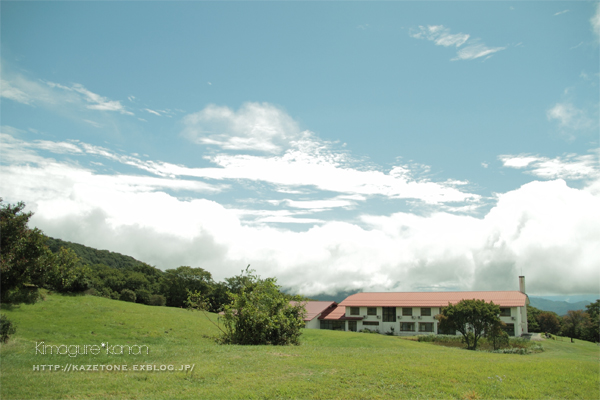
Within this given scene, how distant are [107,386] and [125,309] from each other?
24.0 meters

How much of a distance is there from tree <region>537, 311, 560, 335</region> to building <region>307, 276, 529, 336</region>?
75.4 feet

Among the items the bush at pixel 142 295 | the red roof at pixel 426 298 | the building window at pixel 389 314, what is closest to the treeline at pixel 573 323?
the red roof at pixel 426 298

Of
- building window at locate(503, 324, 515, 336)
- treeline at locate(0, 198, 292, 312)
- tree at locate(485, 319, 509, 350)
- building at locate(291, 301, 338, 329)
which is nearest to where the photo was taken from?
treeline at locate(0, 198, 292, 312)

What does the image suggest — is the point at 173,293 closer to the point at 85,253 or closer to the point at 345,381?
the point at 85,253

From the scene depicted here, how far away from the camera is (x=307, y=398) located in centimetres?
869

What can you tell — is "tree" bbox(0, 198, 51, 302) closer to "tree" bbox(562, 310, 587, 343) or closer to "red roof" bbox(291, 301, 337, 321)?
"red roof" bbox(291, 301, 337, 321)

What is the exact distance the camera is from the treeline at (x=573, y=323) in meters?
60.1

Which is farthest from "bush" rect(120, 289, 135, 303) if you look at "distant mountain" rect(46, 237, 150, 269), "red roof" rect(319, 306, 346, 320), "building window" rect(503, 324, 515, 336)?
"building window" rect(503, 324, 515, 336)

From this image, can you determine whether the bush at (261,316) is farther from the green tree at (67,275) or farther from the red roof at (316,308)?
the red roof at (316,308)

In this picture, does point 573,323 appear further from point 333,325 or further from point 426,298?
point 333,325

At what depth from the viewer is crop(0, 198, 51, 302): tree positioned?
20.9 meters

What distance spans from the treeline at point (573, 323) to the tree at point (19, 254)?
2771 inches

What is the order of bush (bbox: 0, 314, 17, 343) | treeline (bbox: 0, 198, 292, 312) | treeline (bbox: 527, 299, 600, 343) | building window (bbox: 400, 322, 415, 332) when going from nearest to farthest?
bush (bbox: 0, 314, 17, 343) < treeline (bbox: 0, 198, 292, 312) < building window (bbox: 400, 322, 415, 332) < treeline (bbox: 527, 299, 600, 343)

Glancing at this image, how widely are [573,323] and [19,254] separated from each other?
79085 millimetres
